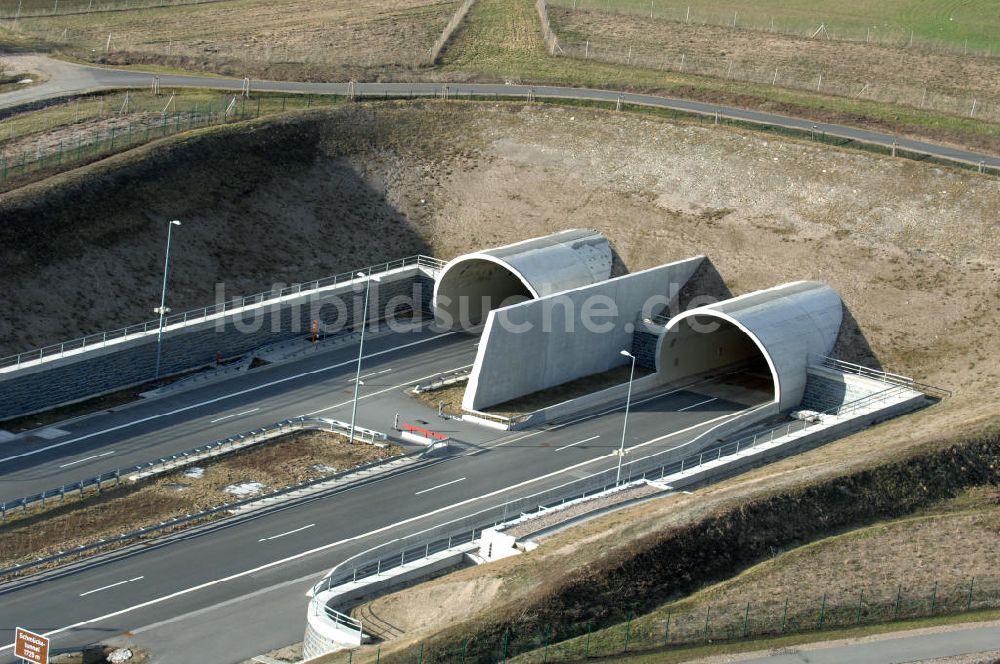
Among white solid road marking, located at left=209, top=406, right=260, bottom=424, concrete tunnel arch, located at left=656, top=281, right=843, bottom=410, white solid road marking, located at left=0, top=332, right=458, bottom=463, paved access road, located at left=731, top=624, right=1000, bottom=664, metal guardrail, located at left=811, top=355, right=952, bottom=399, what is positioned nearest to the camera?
paved access road, located at left=731, top=624, right=1000, bottom=664

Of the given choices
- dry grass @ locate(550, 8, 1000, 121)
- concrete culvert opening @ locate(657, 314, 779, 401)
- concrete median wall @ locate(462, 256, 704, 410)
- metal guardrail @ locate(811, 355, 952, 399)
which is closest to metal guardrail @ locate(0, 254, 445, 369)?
concrete median wall @ locate(462, 256, 704, 410)

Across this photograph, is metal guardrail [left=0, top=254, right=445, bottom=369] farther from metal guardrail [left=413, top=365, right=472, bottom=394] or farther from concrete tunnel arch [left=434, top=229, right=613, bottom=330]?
metal guardrail [left=413, top=365, right=472, bottom=394]

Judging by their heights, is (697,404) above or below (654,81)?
below

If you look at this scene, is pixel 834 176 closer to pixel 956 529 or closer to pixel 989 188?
pixel 989 188

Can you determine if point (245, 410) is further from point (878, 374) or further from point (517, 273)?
point (878, 374)

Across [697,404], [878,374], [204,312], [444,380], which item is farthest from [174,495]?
[878,374]

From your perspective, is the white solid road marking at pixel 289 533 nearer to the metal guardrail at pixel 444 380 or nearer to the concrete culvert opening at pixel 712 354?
the metal guardrail at pixel 444 380

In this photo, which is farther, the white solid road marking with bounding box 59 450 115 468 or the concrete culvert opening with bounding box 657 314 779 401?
the concrete culvert opening with bounding box 657 314 779 401

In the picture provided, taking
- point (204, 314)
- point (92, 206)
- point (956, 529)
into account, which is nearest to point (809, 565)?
point (956, 529)
